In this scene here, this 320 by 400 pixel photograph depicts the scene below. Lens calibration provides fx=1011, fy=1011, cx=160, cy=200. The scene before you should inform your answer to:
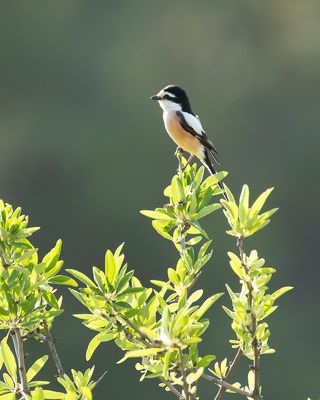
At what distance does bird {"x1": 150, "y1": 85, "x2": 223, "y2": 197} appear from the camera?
511cm

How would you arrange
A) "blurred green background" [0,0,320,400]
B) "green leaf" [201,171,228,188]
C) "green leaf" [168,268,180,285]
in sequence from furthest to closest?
"blurred green background" [0,0,320,400], "green leaf" [201,171,228,188], "green leaf" [168,268,180,285]

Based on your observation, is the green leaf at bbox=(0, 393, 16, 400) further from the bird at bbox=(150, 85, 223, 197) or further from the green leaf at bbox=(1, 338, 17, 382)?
the bird at bbox=(150, 85, 223, 197)

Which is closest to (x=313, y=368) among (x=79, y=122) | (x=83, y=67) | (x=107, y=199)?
(x=107, y=199)

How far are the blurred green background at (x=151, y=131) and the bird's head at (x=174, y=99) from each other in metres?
15.3

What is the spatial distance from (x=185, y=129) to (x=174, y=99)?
325 millimetres

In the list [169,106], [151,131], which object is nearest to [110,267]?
[169,106]

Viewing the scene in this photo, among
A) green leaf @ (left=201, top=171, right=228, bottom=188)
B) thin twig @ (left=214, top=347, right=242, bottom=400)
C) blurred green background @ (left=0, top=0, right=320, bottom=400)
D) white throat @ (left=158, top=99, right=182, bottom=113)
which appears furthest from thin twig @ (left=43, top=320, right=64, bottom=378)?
blurred green background @ (left=0, top=0, right=320, bottom=400)

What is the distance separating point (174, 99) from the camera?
5.46 meters

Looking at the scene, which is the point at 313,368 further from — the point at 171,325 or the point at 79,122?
the point at 171,325

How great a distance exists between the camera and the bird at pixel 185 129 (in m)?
5.11

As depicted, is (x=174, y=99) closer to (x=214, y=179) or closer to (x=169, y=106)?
(x=169, y=106)

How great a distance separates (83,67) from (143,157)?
4906 millimetres

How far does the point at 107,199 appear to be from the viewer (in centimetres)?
2600

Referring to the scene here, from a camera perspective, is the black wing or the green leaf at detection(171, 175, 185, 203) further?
the black wing
